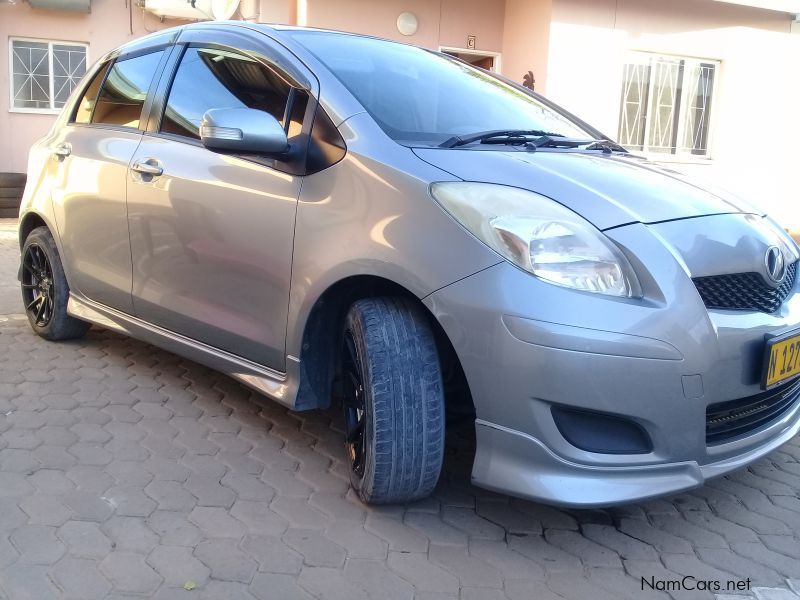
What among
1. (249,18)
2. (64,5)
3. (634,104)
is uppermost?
(64,5)

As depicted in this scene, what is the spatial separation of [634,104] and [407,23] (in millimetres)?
3339

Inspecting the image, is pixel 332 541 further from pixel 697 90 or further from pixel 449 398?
pixel 697 90

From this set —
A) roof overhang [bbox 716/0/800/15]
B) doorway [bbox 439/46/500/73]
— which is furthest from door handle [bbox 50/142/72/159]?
roof overhang [bbox 716/0/800/15]

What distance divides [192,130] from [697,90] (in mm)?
9551

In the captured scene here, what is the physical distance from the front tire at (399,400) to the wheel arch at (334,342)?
3.4 inches

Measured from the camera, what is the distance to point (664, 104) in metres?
10.8

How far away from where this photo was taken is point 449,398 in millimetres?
2637

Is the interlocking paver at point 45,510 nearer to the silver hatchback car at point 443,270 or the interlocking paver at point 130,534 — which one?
the interlocking paver at point 130,534

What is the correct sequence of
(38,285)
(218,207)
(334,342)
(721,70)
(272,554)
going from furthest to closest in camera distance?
1. (721,70)
2. (38,285)
3. (218,207)
4. (334,342)
5. (272,554)

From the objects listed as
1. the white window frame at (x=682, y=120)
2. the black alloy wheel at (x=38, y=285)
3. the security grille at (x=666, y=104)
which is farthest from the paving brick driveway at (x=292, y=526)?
the white window frame at (x=682, y=120)

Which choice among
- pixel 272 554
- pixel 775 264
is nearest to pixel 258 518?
pixel 272 554

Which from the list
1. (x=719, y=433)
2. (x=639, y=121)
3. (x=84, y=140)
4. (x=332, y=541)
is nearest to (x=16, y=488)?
(x=332, y=541)

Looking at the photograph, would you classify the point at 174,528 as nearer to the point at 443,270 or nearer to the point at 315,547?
the point at 315,547

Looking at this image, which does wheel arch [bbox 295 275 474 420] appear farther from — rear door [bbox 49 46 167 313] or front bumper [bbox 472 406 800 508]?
rear door [bbox 49 46 167 313]
